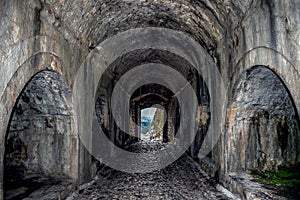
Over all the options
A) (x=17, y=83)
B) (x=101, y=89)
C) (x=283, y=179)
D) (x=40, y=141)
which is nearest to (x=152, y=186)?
(x=40, y=141)

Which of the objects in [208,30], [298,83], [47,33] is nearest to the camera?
[298,83]

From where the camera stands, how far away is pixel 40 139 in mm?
5449

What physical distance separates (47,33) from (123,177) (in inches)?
160

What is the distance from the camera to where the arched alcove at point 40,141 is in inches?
205

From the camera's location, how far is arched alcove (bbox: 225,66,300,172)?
5.29 meters

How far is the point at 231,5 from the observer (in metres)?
4.69

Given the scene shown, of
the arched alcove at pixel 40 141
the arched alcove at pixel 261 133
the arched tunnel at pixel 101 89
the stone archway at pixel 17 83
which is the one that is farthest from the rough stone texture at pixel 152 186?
the stone archway at pixel 17 83

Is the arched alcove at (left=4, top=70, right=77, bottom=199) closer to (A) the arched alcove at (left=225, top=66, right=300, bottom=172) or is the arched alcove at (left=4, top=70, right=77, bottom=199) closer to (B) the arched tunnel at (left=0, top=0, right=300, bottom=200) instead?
(B) the arched tunnel at (left=0, top=0, right=300, bottom=200)

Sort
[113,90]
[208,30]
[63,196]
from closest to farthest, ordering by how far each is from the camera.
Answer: [63,196] < [208,30] < [113,90]

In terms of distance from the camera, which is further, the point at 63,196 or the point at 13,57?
the point at 63,196

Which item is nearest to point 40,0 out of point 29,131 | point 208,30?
point 29,131

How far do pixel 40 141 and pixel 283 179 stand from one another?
13.1ft

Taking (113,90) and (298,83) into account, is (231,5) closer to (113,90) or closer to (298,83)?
(298,83)

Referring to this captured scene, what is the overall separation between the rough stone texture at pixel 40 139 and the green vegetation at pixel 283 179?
122 inches
